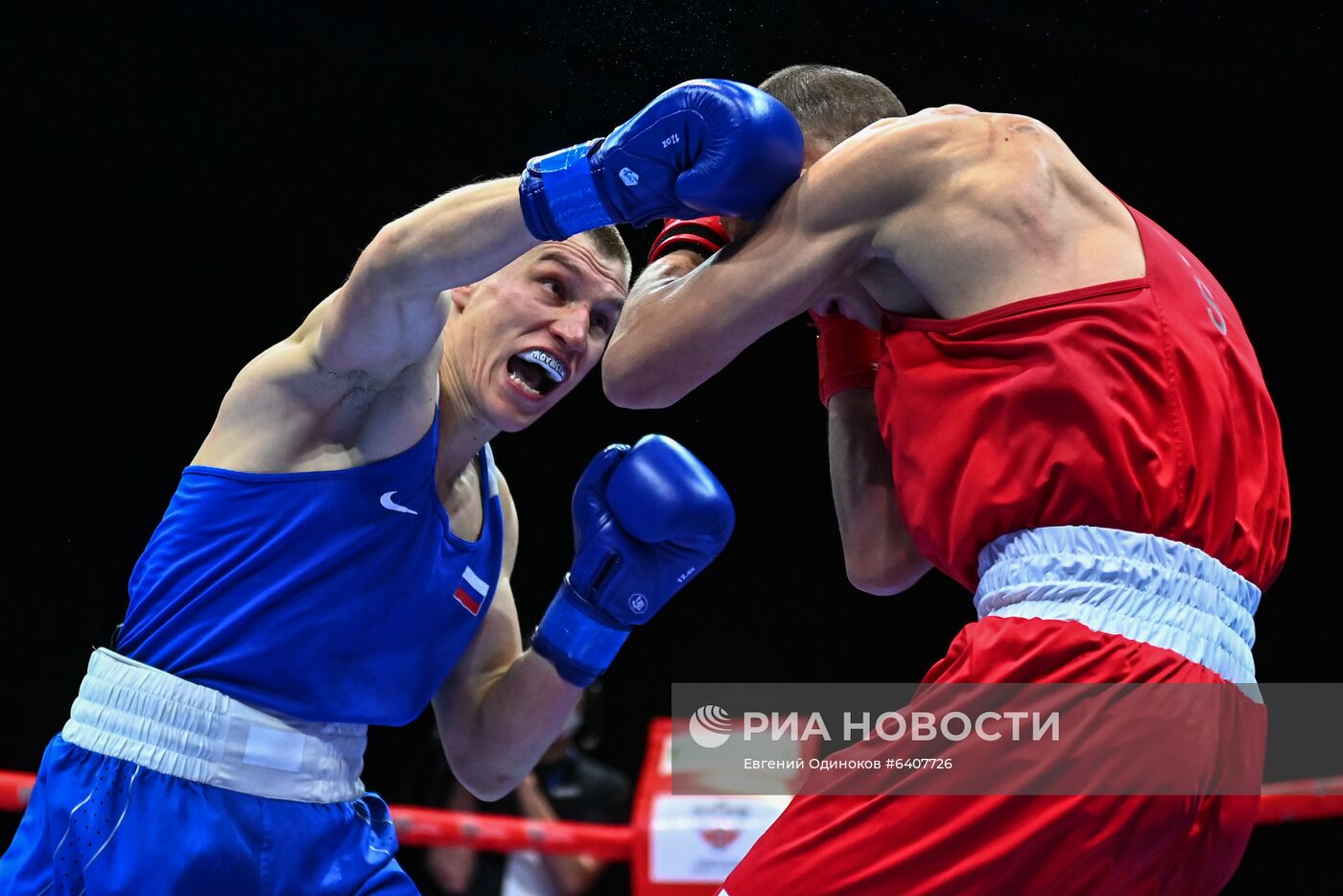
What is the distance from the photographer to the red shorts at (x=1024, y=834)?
145 centimetres

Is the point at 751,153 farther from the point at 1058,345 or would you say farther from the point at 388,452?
the point at 388,452

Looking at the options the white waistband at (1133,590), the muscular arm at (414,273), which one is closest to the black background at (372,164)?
the muscular arm at (414,273)

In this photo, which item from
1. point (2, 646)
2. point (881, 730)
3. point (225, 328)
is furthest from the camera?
point (225, 328)

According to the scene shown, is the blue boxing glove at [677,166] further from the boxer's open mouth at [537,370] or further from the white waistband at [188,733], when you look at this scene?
the white waistband at [188,733]

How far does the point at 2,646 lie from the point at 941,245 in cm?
507

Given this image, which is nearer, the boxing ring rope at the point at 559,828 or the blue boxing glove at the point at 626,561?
the blue boxing glove at the point at 626,561

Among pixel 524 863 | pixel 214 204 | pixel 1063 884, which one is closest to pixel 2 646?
pixel 214 204

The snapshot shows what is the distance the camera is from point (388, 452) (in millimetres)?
2375

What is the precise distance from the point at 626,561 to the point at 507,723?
17.8 inches

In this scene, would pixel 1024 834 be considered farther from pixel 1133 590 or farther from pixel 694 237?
pixel 694 237

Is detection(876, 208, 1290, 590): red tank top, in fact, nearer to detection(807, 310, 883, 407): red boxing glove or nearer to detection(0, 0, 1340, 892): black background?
detection(807, 310, 883, 407): red boxing glove

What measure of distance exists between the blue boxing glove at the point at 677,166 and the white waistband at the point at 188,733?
3.36 ft

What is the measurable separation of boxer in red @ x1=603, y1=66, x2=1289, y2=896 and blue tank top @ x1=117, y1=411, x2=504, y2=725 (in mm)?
753

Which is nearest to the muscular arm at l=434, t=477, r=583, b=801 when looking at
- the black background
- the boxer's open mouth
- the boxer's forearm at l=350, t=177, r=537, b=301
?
the boxer's open mouth
